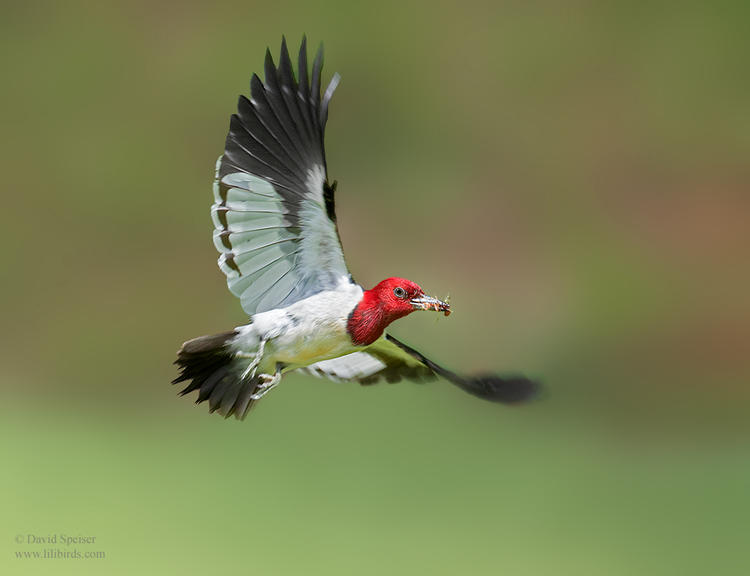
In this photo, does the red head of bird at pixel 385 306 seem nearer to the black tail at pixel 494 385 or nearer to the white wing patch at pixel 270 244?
the white wing patch at pixel 270 244

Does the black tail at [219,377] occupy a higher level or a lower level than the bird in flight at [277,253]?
lower

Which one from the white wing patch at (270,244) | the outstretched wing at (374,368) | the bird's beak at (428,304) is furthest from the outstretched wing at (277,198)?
the outstretched wing at (374,368)

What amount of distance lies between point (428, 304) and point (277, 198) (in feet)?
0.90

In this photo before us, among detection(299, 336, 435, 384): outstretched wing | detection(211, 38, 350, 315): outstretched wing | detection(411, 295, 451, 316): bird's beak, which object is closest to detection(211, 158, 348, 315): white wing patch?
detection(211, 38, 350, 315): outstretched wing

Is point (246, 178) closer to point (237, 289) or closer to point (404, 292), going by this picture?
point (237, 289)

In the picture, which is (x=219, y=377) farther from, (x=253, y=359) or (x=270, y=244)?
(x=270, y=244)

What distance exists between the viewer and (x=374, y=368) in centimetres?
145

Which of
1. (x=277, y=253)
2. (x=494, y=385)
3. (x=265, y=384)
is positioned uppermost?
(x=277, y=253)

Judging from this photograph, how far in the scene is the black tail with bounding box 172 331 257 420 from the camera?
106 cm

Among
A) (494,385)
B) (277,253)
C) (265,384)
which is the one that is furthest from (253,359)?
(494,385)

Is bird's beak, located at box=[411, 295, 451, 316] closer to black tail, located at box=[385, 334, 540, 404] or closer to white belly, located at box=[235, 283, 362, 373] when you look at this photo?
white belly, located at box=[235, 283, 362, 373]

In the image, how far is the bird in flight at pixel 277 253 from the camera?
1.06 m

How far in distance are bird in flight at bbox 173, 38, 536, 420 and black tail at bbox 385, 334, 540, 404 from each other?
21 centimetres

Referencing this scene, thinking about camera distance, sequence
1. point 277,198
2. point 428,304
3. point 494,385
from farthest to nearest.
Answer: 1. point 494,385
2. point 277,198
3. point 428,304
